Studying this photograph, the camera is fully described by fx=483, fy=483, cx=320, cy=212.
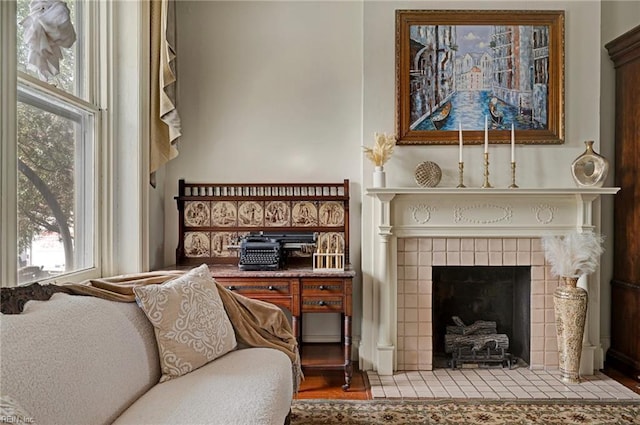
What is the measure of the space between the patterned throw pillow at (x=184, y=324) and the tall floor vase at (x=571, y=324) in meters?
2.31

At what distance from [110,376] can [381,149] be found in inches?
90.8

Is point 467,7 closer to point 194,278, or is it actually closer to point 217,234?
point 217,234

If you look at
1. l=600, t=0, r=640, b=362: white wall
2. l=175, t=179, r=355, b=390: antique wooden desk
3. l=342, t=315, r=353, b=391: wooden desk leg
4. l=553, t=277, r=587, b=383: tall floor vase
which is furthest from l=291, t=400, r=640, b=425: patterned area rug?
l=600, t=0, r=640, b=362: white wall

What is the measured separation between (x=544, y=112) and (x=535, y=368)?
6.13ft

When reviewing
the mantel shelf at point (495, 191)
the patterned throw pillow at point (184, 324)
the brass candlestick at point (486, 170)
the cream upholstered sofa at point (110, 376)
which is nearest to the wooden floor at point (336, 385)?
the cream upholstered sofa at point (110, 376)

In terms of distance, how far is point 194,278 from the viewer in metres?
2.31

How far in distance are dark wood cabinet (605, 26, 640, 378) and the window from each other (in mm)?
3616

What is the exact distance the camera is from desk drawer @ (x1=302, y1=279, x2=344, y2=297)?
3207 millimetres

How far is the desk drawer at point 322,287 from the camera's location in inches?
126

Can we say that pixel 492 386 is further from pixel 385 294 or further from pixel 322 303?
pixel 322 303

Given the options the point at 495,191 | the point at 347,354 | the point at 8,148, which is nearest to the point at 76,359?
the point at 8,148

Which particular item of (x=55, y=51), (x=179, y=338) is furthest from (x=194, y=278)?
(x=55, y=51)

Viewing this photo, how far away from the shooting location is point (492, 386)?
10.4 feet

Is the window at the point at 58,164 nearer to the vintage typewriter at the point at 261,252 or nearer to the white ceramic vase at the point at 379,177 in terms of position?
the vintage typewriter at the point at 261,252
